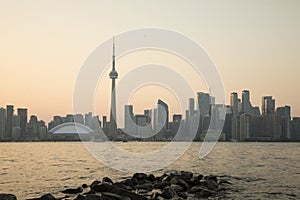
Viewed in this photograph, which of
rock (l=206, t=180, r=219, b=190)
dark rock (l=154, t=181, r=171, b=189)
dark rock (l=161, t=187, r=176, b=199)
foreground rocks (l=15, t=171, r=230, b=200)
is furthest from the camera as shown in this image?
rock (l=206, t=180, r=219, b=190)

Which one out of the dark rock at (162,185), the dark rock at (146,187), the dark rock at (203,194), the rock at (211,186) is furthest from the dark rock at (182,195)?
the rock at (211,186)

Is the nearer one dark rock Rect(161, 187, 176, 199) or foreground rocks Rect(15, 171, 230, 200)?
foreground rocks Rect(15, 171, 230, 200)

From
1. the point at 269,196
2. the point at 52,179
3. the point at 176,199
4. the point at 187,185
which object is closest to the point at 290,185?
the point at 269,196

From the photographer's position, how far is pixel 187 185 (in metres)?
33.3

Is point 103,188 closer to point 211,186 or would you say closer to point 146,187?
point 146,187

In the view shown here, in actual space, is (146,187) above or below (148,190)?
above

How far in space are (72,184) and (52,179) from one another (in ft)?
17.4

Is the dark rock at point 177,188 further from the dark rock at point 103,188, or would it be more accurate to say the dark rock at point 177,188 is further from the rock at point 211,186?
the dark rock at point 103,188

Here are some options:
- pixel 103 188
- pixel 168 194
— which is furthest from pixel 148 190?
pixel 168 194

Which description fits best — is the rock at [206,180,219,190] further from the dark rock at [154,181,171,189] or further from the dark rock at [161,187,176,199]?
the dark rock at [161,187,176,199]

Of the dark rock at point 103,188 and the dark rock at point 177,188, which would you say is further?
the dark rock at point 177,188

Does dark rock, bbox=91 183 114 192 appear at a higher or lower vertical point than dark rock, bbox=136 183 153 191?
higher

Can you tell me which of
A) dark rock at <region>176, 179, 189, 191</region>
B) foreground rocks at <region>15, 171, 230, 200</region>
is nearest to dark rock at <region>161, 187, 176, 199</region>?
foreground rocks at <region>15, 171, 230, 200</region>

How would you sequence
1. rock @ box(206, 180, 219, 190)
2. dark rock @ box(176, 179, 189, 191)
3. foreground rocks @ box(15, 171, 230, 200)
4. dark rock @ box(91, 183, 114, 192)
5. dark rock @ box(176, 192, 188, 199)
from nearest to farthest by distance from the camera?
foreground rocks @ box(15, 171, 230, 200)
dark rock @ box(176, 192, 188, 199)
dark rock @ box(91, 183, 114, 192)
dark rock @ box(176, 179, 189, 191)
rock @ box(206, 180, 219, 190)
